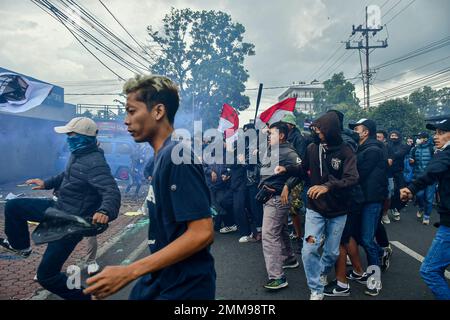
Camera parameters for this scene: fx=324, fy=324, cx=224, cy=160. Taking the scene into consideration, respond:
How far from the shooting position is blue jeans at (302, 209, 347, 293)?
3473 millimetres

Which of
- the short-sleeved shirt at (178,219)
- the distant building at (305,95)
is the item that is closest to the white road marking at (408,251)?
the short-sleeved shirt at (178,219)

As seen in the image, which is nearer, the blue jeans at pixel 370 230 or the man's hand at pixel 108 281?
the man's hand at pixel 108 281

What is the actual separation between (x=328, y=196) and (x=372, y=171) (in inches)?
44.3

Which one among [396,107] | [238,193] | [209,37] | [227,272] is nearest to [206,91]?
[209,37]

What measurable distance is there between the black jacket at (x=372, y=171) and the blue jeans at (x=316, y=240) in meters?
0.80

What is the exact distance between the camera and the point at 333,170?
353 centimetres

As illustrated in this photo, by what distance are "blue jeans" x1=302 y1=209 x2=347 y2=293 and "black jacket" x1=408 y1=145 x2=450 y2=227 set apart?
2.84 feet

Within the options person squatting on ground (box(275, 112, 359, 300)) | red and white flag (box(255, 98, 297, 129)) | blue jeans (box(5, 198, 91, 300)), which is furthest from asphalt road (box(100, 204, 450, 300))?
red and white flag (box(255, 98, 297, 129))

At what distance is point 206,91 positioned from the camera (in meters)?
30.2

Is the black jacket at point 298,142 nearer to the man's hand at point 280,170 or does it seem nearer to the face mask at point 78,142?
the man's hand at point 280,170

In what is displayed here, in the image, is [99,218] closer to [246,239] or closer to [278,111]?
[278,111]

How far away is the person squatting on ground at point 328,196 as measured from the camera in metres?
3.43

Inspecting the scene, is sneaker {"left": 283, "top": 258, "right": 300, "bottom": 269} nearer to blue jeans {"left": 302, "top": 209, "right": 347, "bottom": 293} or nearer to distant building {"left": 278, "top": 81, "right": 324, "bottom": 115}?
blue jeans {"left": 302, "top": 209, "right": 347, "bottom": 293}
